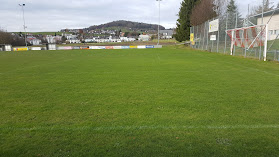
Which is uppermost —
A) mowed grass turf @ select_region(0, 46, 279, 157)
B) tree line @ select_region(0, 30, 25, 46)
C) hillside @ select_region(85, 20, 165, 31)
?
hillside @ select_region(85, 20, 165, 31)

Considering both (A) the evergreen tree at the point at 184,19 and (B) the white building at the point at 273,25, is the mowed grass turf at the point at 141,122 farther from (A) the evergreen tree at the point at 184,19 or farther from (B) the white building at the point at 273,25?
(A) the evergreen tree at the point at 184,19

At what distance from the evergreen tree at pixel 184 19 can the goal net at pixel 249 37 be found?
25312 mm

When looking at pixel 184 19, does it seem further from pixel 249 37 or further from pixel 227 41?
pixel 249 37

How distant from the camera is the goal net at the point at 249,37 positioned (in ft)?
50.7

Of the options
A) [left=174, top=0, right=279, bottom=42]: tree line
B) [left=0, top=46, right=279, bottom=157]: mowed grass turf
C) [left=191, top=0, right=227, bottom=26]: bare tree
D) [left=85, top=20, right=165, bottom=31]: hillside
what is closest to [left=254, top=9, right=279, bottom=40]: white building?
[left=0, top=46, right=279, bottom=157]: mowed grass turf

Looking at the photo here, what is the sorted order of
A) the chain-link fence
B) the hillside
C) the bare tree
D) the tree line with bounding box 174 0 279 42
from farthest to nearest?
the hillside < the bare tree < the tree line with bounding box 174 0 279 42 < the chain-link fence

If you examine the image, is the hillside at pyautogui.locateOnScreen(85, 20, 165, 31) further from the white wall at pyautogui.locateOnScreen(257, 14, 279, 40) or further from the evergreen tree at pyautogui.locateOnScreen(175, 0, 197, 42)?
the white wall at pyautogui.locateOnScreen(257, 14, 279, 40)

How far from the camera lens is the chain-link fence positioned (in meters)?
15.1

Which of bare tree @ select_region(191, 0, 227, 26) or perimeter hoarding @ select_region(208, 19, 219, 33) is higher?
bare tree @ select_region(191, 0, 227, 26)

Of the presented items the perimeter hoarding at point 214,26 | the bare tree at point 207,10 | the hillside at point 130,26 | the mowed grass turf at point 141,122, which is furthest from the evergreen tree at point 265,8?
the hillside at point 130,26

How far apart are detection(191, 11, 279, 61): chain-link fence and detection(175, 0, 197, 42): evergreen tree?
35.2ft

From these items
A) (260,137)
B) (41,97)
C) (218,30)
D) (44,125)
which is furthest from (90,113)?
(218,30)

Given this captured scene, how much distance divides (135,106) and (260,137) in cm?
287

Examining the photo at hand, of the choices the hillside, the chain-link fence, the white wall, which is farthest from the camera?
the hillside
